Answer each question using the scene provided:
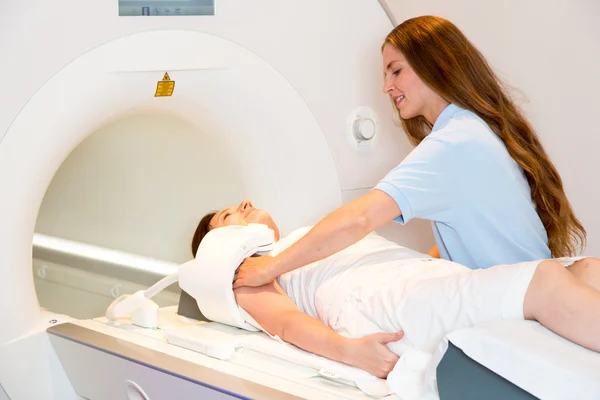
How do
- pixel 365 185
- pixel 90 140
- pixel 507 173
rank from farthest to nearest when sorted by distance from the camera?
pixel 90 140, pixel 365 185, pixel 507 173

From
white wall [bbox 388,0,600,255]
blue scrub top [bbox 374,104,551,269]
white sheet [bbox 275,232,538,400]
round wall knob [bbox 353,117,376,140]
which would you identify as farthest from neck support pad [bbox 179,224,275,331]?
white wall [bbox 388,0,600,255]

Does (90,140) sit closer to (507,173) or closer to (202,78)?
(202,78)

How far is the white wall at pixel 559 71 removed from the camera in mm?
2430

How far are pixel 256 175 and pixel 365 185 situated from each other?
35 centimetres

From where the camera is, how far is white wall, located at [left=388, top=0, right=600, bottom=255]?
2.43 m

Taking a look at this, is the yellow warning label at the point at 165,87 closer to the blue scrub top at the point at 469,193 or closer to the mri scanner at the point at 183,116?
the mri scanner at the point at 183,116

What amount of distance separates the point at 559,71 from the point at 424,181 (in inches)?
37.0

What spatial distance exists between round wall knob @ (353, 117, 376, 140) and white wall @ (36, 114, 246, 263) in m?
0.41

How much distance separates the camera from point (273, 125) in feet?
7.59

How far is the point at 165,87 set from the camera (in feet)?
6.91

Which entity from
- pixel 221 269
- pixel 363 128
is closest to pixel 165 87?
pixel 221 269

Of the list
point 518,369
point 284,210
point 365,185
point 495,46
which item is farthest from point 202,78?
point 518,369

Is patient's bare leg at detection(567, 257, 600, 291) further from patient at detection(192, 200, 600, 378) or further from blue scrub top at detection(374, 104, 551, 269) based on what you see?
blue scrub top at detection(374, 104, 551, 269)

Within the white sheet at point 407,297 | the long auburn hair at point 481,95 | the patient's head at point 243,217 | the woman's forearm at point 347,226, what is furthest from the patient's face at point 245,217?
the long auburn hair at point 481,95
